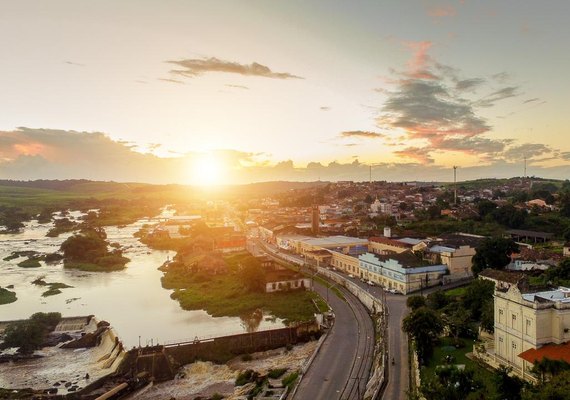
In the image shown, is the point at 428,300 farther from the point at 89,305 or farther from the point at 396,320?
the point at 89,305

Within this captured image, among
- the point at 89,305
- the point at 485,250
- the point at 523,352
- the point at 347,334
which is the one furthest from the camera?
the point at 89,305

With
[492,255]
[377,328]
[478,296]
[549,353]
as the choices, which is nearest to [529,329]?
[549,353]

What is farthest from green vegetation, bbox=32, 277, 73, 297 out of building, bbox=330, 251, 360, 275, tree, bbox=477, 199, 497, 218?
tree, bbox=477, 199, 497, 218

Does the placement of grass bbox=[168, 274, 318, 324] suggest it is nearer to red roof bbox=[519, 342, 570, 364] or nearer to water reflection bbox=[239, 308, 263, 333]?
water reflection bbox=[239, 308, 263, 333]

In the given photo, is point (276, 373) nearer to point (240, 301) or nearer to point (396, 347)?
point (396, 347)

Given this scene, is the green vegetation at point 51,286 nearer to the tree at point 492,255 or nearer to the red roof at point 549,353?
the tree at point 492,255

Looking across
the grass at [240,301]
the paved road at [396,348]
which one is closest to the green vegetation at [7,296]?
the grass at [240,301]

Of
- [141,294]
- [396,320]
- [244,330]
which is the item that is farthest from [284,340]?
[141,294]
